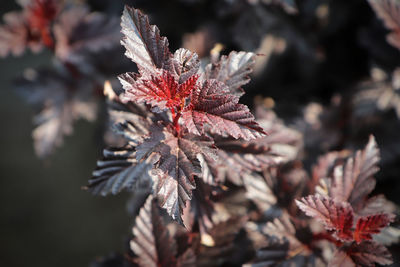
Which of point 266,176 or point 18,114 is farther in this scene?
point 18,114

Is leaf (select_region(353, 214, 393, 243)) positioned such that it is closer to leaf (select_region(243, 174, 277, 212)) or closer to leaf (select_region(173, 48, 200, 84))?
leaf (select_region(243, 174, 277, 212))

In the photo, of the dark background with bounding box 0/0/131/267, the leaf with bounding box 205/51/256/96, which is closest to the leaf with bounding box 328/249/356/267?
the leaf with bounding box 205/51/256/96

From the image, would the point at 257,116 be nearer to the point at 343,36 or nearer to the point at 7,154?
the point at 343,36

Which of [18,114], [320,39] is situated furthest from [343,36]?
[18,114]

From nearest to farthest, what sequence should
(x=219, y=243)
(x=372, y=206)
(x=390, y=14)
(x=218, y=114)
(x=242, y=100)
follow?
(x=218, y=114)
(x=372, y=206)
(x=219, y=243)
(x=390, y=14)
(x=242, y=100)

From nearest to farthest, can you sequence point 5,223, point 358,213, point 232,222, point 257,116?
1. point 358,213
2. point 232,222
3. point 257,116
4. point 5,223

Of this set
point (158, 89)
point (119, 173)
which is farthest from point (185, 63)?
point (119, 173)

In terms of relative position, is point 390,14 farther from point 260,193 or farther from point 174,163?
point 174,163
